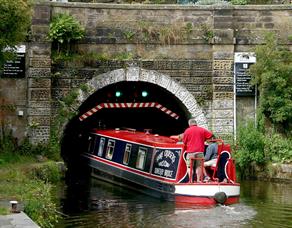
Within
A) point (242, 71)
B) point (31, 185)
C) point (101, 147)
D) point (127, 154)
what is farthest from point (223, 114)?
point (31, 185)

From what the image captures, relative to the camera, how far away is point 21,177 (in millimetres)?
12492

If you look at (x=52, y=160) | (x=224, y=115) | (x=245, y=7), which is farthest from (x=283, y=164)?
(x=52, y=160)

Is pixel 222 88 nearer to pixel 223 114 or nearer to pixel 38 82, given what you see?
pixel 223 114

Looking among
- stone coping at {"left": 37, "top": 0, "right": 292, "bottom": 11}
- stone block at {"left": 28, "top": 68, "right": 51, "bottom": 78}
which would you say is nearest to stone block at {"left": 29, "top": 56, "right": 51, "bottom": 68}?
stone block at {"left": 28, "top": 68, "right": 51, "bottom": 78}

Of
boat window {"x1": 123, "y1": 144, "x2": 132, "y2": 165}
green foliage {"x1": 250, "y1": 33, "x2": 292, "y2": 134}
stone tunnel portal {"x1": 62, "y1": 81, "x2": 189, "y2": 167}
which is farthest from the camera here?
stone tunnel portal {"x1": 62, "y1": 81, "x2": 189, "y2": 167}

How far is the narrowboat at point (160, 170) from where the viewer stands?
41.3 feet

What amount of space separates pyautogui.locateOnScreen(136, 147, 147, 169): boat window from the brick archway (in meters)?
2.27

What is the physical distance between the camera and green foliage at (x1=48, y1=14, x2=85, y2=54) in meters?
16.2

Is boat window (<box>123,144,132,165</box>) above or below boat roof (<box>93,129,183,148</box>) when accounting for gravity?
below

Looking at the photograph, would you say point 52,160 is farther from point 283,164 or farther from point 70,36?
point 283,164

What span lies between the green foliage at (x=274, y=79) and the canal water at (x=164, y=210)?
2135 mm

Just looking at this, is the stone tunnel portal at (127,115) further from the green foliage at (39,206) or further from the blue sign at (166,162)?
the green foliage at (39,206)

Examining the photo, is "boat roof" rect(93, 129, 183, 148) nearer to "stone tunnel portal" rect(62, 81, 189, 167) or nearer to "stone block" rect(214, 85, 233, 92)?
"stone tunnel portal" rect(62, 81, 189, 167)

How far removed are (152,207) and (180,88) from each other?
5066mm
